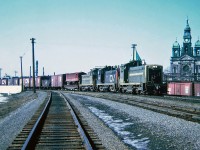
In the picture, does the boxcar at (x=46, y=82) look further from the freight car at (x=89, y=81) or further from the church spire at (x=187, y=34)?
the church spire at (x=187, y=34)

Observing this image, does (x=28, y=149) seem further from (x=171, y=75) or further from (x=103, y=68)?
(x=171, y=75)

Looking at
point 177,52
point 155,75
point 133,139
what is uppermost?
point 177,52

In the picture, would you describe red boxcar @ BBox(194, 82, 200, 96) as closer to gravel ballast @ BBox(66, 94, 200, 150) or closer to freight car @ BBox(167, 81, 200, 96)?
freight car @ BBox(167, 81, 200, 96)

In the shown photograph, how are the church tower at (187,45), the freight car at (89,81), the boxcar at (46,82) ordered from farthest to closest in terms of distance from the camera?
the church tower at (187,45), the boxcar at (46,82), the freight car at (89,81)

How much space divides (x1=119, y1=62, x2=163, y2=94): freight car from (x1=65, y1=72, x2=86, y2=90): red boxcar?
21120 mm

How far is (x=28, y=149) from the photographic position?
6.53 m

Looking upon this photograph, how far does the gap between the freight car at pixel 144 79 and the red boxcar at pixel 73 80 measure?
832 inches

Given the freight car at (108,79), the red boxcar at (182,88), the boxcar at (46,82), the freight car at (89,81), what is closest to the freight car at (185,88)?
the red boxcar at (182,88)

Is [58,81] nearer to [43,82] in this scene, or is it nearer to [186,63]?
[43,82]

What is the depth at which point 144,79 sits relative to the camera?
92.6ft

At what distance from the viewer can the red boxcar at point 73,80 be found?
52741mm

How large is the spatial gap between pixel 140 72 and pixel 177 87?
10846 mm

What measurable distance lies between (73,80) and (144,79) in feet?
92.7

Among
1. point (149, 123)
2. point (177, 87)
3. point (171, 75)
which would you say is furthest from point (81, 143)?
point (171, 75)
